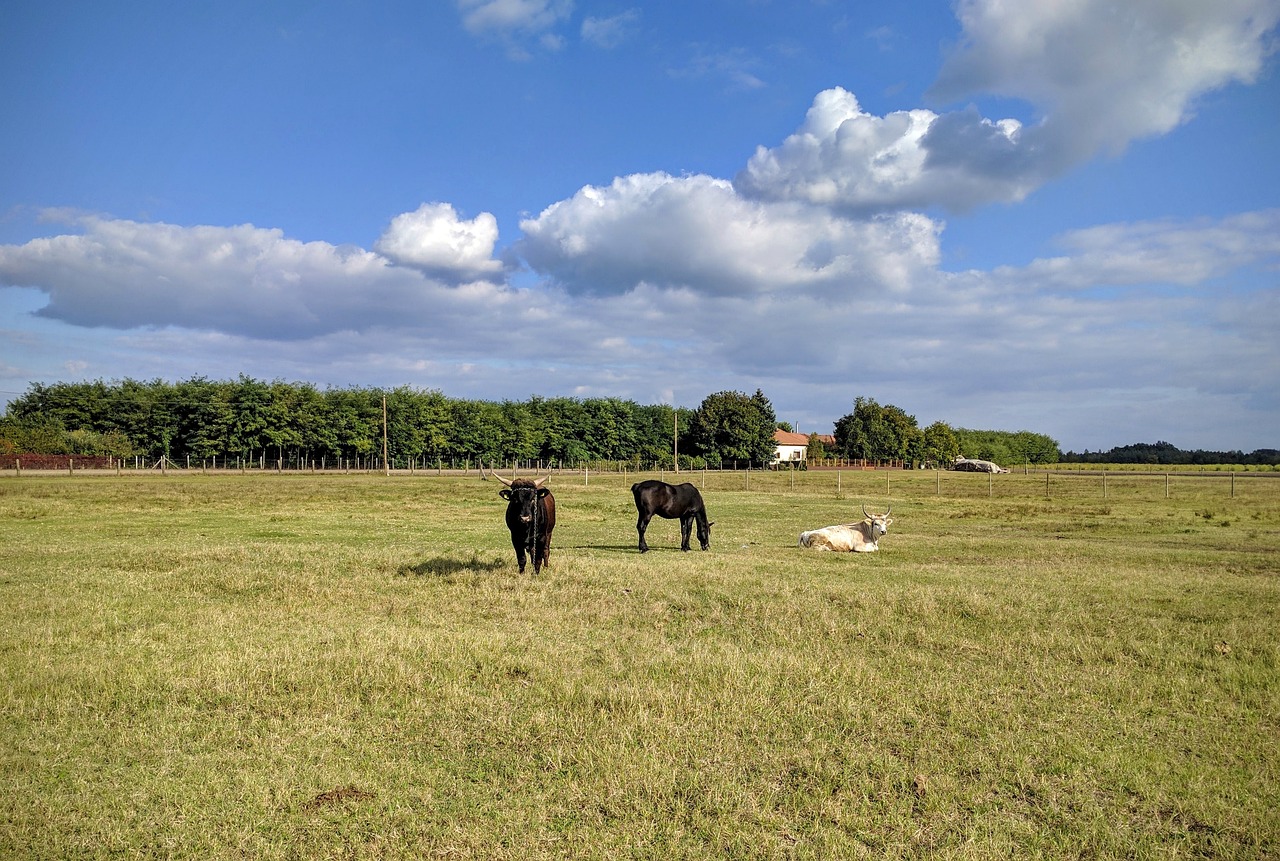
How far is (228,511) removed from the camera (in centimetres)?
3238

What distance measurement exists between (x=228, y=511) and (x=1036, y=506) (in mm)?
37946

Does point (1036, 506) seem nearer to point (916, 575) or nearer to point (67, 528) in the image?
point (916, 575)

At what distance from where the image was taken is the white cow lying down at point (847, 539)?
20.6 m

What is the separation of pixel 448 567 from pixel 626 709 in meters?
8.62

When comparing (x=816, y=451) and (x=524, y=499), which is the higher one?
(x=816, y=451)

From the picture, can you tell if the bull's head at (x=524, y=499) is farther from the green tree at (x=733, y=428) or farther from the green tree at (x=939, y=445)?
the green tree at (x=939, y=445)

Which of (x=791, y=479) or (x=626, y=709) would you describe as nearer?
(x=626, y=709)

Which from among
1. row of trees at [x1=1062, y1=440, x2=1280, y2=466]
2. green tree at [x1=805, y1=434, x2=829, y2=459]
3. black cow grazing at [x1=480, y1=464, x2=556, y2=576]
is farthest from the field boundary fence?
row of trees at [x1=1062, y1=440, x2=1280, y2=466]

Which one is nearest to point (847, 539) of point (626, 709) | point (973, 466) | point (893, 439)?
point (626, 709)

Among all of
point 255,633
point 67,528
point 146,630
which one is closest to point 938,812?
point 255,633

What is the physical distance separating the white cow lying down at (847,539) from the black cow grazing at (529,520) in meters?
8.77

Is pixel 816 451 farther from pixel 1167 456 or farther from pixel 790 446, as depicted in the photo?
pixel 1167 456

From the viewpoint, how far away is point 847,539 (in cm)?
2080

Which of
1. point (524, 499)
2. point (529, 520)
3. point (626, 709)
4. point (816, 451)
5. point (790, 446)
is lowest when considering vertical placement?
point (626, 709)
